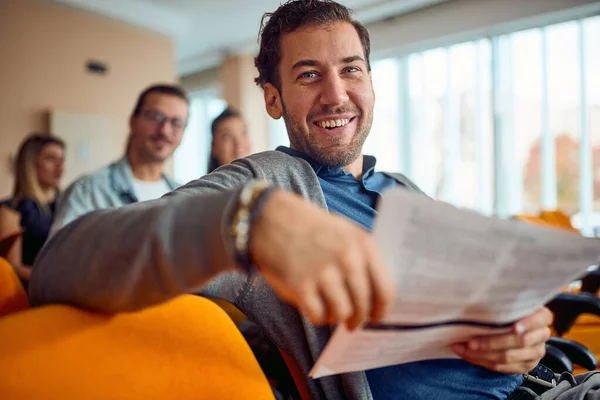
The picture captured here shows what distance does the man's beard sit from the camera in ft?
3.68

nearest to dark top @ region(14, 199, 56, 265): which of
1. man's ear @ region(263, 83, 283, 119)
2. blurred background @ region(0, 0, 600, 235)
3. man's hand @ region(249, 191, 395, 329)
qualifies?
blurred background @ region(0, 0, 600, 235)

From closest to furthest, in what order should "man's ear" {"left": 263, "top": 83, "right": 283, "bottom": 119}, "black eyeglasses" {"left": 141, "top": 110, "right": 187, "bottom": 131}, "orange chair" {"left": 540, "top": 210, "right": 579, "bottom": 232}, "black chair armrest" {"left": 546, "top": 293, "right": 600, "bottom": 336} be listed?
"man's ear" {"left": 263, "top": 83, "right": 283, "bottom": 119} → "black chair armrest" {"left": 546, "top": 293, "right": 600, "bottom": 336} → "black eyeglasses" {"left": 141, "top": 110, "right": 187, "bottom": 131} → "orange chair" {"left": 540, "top": 210, "right": 579, "bottom": 232}

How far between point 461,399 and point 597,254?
43cm

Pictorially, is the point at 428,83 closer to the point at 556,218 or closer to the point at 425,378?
the point at 556,218

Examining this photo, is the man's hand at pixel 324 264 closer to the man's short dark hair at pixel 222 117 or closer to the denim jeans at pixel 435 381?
the denim jeans at pixel 435 381

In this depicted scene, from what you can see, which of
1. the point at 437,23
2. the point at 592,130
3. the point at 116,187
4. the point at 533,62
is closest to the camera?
the point at 116,187

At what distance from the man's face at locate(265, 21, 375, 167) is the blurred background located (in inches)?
121

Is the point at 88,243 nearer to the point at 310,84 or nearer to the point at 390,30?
the point at 310,84

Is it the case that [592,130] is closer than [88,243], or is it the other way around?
[88,243]

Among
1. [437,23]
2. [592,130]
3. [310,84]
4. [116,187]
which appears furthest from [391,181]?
[437,23]

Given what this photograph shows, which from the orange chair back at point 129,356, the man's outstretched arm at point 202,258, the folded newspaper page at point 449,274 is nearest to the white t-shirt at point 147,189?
the orange chair back at point 129,356

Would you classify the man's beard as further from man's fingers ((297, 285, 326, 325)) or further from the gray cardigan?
man's fingers ((297, 285, 326, 325))

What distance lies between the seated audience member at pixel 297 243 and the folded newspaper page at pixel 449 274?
47 millimetres

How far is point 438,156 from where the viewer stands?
546 cm
